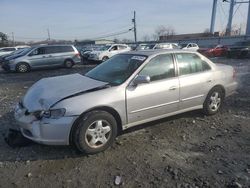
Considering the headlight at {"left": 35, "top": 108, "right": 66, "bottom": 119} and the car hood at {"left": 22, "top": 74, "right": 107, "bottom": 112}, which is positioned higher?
the car hood at {"left": 22, "top": 74, "right": 107, "bottom": 112}

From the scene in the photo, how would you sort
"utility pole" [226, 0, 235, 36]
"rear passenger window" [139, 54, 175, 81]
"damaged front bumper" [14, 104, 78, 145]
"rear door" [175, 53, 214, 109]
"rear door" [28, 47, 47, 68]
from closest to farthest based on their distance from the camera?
"damaged front bumper" [14, 104, 78, 145], "rear passenger window" [139, 54, 175, 81], "rear door" [175, 53, 214, 109], "rear door" [28, 47, 47, 68], "utility pole" [226, 0, 235, 36]

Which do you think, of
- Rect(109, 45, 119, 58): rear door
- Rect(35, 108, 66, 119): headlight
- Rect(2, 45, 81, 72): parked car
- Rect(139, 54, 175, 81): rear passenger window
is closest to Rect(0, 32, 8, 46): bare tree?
Rect(109, 45, 119, 58): rear door

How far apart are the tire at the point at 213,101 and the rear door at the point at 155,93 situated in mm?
1035

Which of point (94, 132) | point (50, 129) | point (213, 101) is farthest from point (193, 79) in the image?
point (50, 129)

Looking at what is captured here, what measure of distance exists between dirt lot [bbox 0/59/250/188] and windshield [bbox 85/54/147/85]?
3.67 ft

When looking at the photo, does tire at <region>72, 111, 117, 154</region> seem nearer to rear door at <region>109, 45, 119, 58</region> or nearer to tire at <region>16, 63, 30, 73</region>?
tire at <region>16, 63, 30, 73</region>

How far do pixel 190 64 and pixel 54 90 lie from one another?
284 centimetres

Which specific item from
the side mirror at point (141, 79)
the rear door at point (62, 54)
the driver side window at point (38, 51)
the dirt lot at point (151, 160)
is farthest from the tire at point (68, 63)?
the side mirror at point (141, 79)

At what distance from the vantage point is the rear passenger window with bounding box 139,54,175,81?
17.6 feet

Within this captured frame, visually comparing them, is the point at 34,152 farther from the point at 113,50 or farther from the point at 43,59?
the point at 113,50

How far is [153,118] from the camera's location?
17.8ft

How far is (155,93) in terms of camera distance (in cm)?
530

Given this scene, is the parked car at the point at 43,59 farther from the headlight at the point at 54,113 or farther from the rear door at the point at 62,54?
the headlight at the point at 54,113

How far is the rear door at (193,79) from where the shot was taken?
5.81 meters
